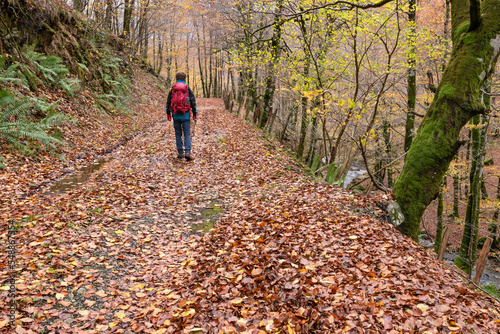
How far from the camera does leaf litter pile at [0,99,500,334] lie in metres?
3.08

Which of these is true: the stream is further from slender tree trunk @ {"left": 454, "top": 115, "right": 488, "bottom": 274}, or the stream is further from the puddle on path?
the puddle on path

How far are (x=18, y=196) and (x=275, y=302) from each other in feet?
18.1

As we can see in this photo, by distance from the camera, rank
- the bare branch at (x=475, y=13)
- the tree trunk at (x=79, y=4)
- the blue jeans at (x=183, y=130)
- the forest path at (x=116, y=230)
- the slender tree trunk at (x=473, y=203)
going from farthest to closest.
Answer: the tree trunk at (x=79, y=4) → the slender tree trunk at (x=473, y=203) → the blue jeans at (x=183, y=130) → the bare branch at (x=475, y=13) → the forest path at (x=116, y=230)

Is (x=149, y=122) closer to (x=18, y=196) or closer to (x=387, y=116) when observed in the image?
(x=18, y=196)

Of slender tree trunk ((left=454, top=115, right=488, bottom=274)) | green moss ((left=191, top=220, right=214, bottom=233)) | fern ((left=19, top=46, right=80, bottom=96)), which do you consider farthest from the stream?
fern ((left=19, top=46, right=80, bottom=96))

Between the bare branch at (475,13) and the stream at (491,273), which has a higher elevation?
the bare branch at (475,13)

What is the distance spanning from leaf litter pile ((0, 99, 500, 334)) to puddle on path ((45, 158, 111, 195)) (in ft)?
0.97

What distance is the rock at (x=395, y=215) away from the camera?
5404 mm

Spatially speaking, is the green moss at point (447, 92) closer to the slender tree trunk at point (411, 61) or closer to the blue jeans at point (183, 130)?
the slender tree trunk at point (411, 61)

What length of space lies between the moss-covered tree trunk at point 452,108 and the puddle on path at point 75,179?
7.06 m

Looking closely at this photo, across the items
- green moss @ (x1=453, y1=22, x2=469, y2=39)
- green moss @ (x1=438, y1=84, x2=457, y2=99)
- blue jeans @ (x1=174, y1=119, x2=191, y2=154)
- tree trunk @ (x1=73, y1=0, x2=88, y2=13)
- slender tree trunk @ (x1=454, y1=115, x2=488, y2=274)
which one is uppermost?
tree trunk @ (x1=73, y1=0, x2=88, y2=13)

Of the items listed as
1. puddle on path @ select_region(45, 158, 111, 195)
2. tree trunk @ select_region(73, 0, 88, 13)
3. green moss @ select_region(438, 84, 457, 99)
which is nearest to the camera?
green moss @ select_region(438, 84, 457, 99)

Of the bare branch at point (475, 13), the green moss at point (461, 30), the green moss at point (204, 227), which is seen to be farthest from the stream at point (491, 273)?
the green moss at point (204, 227)

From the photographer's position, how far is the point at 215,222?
5.79 metres
